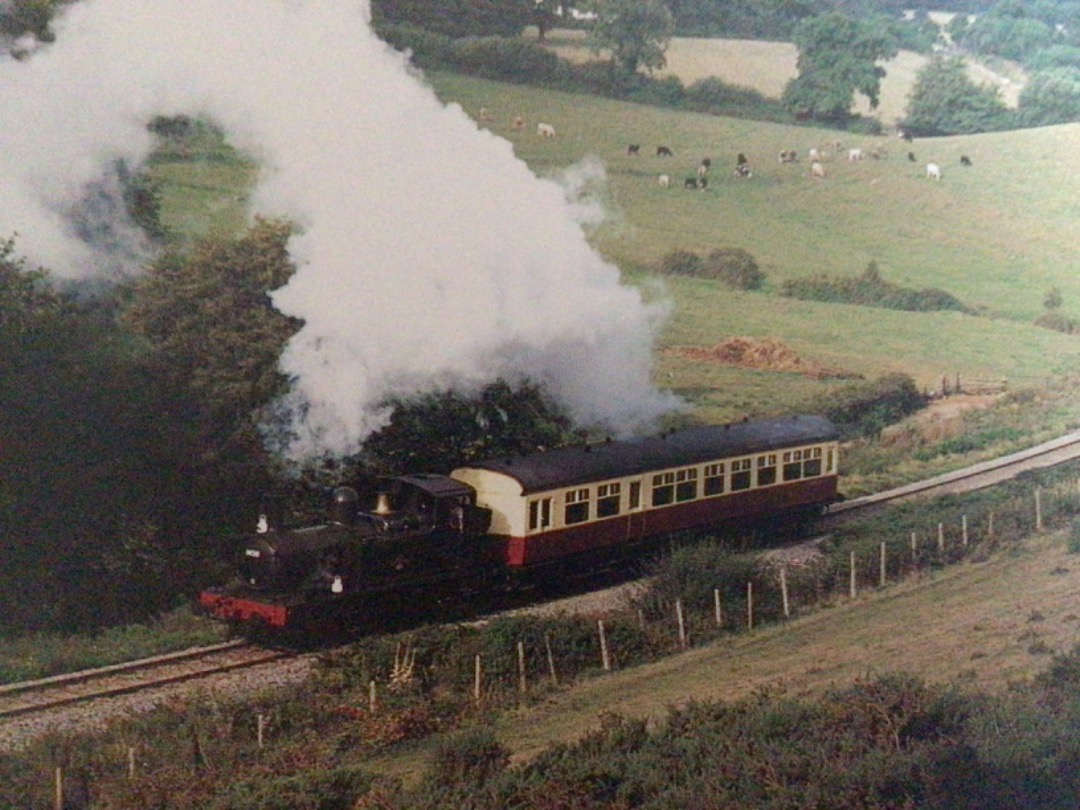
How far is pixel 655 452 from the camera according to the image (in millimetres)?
7762

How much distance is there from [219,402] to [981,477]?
4.89 m

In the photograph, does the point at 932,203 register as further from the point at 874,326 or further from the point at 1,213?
the point at 1,213

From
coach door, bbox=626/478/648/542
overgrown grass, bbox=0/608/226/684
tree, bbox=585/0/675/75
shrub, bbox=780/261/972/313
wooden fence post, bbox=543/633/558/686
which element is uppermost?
tree, bbox=585/0/675/75

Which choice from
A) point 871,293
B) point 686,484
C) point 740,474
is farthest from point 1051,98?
point 686,484

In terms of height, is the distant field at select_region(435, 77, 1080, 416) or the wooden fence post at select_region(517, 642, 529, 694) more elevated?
the distant field at select_region(435, 77, 1080, 416)

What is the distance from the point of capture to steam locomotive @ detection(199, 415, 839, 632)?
645 cm

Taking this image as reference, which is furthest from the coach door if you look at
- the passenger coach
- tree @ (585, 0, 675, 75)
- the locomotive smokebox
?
tree @ (585, 0, 675, 75)

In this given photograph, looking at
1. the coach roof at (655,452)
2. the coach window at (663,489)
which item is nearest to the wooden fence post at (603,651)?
the coach roof at (655,452)

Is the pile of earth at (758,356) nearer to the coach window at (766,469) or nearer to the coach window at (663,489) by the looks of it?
the coach window at (766,469)

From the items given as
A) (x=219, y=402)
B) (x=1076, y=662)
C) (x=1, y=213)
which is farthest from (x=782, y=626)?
(x=1, y=213)

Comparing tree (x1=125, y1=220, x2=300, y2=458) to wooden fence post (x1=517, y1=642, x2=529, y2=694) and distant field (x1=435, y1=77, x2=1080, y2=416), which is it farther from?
wooden fence post (x1=517, y1=642, x2=529, y2=694)

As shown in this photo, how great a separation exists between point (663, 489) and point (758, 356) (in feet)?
3.11

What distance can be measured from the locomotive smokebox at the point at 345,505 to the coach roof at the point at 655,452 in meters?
0.82

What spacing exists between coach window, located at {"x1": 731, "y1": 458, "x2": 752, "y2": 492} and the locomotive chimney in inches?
89.4
